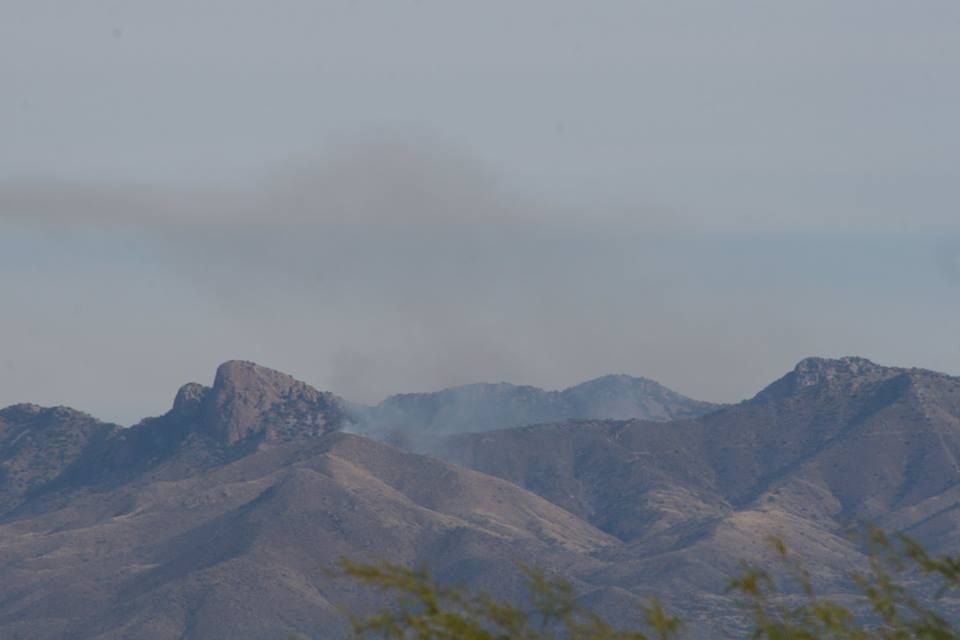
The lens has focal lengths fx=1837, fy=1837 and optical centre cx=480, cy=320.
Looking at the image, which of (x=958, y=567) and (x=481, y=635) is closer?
(x=481, y=635)

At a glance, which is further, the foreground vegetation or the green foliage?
the green foliage

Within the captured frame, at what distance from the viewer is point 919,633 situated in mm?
23234

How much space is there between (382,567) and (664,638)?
355 centimetres

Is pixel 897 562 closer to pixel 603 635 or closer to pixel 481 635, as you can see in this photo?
pixel 603 635

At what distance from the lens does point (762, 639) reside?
23641 millimetres

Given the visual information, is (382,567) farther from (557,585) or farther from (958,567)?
(958,567)

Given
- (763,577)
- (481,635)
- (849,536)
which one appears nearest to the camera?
(481,635)

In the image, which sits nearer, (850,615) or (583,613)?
(850,615)

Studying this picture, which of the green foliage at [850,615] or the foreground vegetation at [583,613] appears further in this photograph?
the green foliage at [850,615]

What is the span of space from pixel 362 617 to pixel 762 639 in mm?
5165

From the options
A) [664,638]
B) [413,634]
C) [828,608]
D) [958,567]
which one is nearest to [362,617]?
[413,634]

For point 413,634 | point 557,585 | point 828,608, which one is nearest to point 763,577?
point 828,608

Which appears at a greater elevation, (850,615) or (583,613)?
(583,613)

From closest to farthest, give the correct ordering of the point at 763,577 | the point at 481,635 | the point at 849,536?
the point at 481,635
the point at 763,577
the point at 849,536
